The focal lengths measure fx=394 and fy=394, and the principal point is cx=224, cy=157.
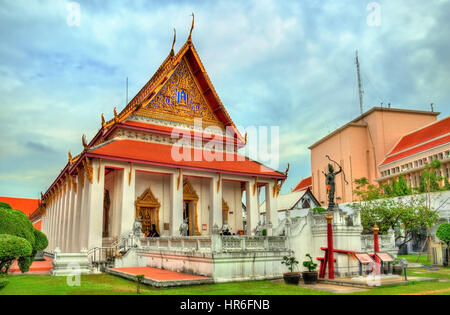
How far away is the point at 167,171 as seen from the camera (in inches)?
835

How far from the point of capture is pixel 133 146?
21.6 m

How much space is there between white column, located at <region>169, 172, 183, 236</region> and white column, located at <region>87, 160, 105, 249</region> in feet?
12.4

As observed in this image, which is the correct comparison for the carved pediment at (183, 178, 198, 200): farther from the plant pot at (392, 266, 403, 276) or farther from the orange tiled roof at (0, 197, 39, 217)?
the orange tiled roof at (0, 197, 39, 217)

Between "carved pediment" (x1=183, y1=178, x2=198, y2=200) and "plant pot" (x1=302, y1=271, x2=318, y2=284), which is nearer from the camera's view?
"plant pot" (x1=302, y1=271, x2=318, y2=284)

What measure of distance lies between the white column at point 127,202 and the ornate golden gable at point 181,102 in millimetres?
4954

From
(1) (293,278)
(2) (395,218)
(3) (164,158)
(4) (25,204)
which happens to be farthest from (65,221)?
(4) (25,204)

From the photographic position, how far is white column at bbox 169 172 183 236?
2079cm

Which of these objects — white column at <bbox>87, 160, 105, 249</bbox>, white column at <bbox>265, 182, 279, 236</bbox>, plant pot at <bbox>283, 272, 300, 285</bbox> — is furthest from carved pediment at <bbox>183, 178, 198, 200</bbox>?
plant pot at <bbox>283, 272, 300, 285</bbox>

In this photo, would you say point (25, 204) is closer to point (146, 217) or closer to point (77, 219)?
point (77, 219)

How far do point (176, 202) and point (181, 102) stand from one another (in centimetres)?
742

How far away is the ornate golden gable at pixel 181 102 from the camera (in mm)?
24281
